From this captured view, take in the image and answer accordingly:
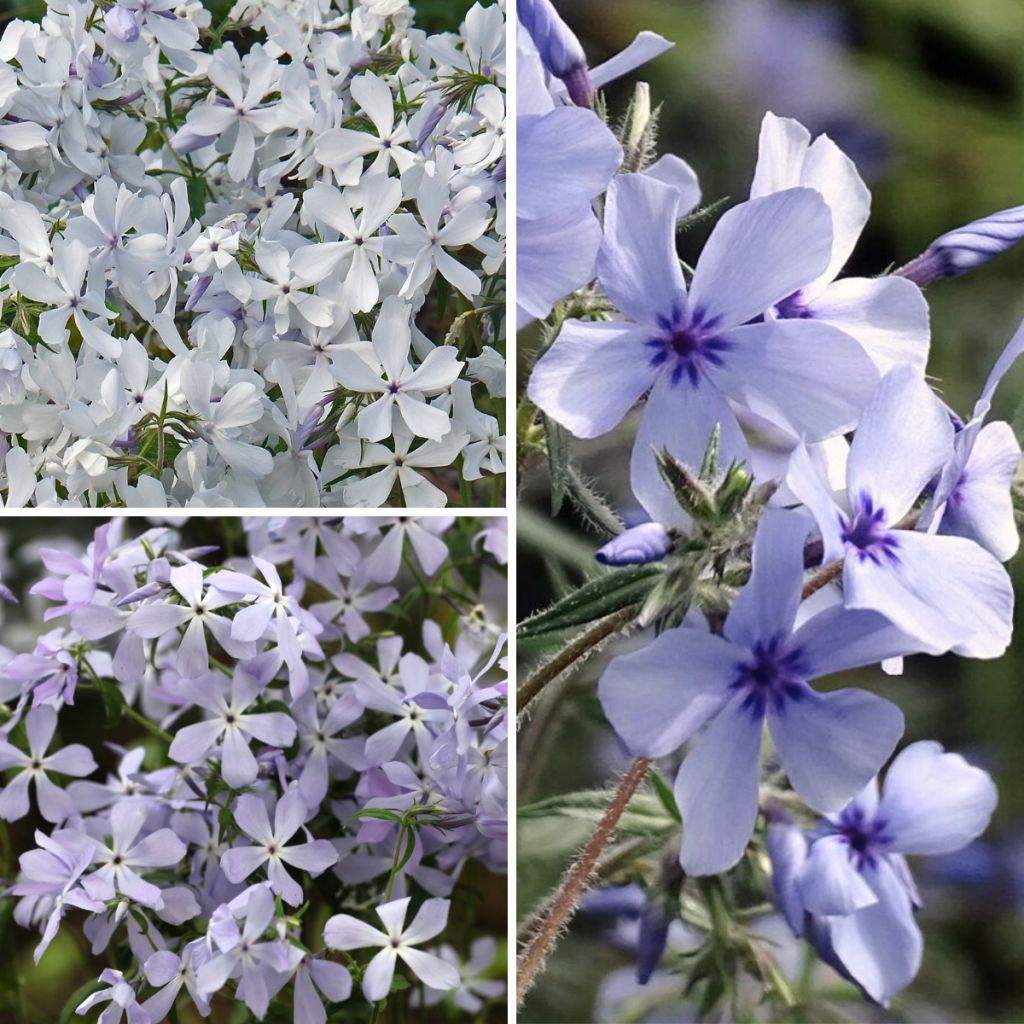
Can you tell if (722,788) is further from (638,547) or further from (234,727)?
(234,727)

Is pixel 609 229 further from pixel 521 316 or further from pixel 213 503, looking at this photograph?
pixel 213 503

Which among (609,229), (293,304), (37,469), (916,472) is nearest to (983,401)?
(916,472)

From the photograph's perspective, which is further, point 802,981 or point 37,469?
point 802,981

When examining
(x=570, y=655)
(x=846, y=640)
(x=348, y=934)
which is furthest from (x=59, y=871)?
(x=846, y=640)

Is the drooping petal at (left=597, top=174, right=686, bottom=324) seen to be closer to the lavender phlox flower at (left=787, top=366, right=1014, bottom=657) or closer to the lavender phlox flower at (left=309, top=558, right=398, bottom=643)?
the lavender phlox flower at (left=787, top=366, right=1014, bottom=657)

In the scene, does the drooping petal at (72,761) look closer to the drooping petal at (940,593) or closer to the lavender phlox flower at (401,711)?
the lavender phlox flower at (401,711)

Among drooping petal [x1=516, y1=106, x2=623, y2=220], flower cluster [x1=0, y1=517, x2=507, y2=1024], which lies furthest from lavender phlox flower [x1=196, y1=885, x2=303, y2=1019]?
drooping petal [x1=516, y1=106, x2=623, y2=220]
